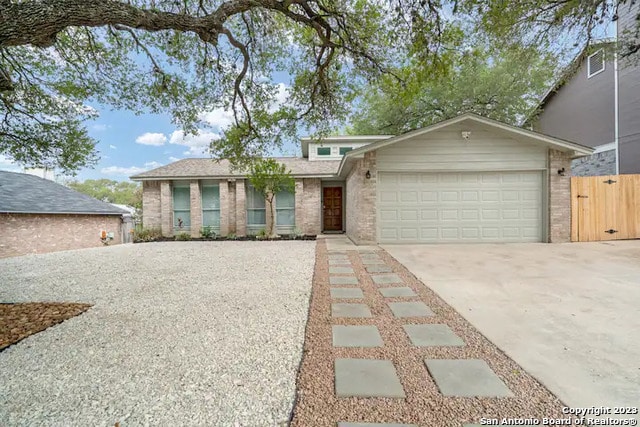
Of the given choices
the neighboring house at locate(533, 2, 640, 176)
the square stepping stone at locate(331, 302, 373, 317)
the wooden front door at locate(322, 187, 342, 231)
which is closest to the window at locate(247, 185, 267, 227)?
the wooden front door at locate(322, 187, 342, 231)

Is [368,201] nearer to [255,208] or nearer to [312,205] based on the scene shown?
[312,205]

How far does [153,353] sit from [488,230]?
28.7 feet

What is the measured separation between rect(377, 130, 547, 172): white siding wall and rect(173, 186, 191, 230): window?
8829 mm

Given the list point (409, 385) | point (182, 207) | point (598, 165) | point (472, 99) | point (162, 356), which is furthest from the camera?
point (472, 99)

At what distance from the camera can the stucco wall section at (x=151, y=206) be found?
12.2 meters

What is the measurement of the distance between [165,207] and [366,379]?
12.4 m

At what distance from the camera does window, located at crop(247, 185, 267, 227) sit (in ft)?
40.9

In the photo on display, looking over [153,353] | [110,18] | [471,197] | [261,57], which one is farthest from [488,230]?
[110,18]

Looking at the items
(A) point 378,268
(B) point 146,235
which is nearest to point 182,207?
(B) point 146,235

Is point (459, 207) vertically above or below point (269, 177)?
below

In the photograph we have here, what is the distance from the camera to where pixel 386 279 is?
461 centimetres

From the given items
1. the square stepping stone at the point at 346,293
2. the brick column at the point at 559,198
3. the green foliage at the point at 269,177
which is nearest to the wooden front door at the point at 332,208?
the green foliage at the point at 269,177

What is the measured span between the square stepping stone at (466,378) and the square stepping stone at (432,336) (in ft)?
0.93

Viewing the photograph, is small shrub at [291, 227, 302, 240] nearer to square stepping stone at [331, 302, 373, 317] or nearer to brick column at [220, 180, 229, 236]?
brick column at [220, 180, 229, 236]
